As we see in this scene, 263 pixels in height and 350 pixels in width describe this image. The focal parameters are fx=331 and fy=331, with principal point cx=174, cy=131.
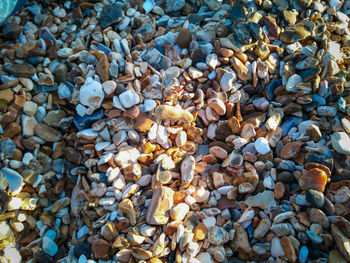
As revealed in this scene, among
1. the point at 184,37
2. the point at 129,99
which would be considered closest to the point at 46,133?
the point at 129,99

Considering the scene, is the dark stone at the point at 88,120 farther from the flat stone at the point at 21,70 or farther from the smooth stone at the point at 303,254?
the smooth stone at the point at 303,254

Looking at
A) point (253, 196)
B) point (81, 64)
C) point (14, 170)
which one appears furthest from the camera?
point (81, 64)

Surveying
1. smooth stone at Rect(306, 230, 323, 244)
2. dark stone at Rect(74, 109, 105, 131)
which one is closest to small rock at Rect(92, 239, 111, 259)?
dark stone at Rect(74, 109, 105, 131)

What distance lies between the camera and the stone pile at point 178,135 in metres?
1.30

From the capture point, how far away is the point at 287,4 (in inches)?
68.1

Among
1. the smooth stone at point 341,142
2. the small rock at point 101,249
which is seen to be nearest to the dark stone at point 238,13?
the smooth stone at point 341,142

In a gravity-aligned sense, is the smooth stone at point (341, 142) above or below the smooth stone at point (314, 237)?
above

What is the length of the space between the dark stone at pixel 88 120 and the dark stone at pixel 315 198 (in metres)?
0.95

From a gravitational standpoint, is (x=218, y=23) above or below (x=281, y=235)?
above

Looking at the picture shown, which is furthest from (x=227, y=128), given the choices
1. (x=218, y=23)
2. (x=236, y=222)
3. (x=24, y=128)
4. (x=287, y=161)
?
(x=24, y=128)

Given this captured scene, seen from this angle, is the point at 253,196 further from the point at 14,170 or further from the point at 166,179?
the point at 14,170

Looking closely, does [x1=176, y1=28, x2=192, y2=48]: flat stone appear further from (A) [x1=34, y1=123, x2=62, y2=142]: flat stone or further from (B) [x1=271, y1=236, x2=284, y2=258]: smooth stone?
(B) [x1=271, y1=236, x2=284, y2=258]: smooth stone

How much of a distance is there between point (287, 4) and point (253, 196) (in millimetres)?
1036

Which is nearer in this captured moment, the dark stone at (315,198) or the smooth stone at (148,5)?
the dark stone at (315,198)
